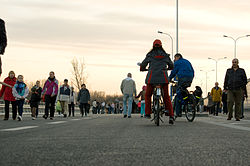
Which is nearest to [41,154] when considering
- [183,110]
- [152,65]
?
[152,65]

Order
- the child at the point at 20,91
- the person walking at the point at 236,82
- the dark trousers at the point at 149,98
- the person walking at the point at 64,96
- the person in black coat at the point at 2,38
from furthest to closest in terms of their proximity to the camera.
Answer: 1. the person walking at the point at 64,96
2. the child at the point at 20,91
3. the person walking at the point at 236,82
4. the dark trousers at the point at 149,98
5. the person in black coat at the point at 2,38

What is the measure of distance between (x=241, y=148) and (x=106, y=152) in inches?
60.4

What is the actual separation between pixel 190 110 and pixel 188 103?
0.22 meters

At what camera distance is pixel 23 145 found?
5.51 metres

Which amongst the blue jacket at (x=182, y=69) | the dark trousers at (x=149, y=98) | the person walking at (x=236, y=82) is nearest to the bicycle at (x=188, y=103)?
the blue jacket at (x=182, y=69)

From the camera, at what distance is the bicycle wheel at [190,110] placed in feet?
42.4

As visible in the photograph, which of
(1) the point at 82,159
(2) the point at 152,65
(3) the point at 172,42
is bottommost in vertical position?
(1) the point at 82,159

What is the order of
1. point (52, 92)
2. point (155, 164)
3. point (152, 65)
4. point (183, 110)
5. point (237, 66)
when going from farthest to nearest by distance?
point (52, 92), point (237, 66), point (183, 110), point (152, 65), point (155, 164)

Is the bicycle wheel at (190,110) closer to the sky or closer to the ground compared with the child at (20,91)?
closer to the ground

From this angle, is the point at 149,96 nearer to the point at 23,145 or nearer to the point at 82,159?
the point at 23,145

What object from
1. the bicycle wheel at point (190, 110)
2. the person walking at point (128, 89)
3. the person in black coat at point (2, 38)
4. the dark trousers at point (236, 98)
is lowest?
the bicycle wheel at point (190, 110)

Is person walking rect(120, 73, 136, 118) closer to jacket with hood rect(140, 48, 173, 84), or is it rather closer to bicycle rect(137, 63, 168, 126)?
bicycle rect(137, 63, 168, 126)

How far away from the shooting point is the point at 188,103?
1323cm

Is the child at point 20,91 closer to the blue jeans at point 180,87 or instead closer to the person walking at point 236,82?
the blue jeans at point 180,87
